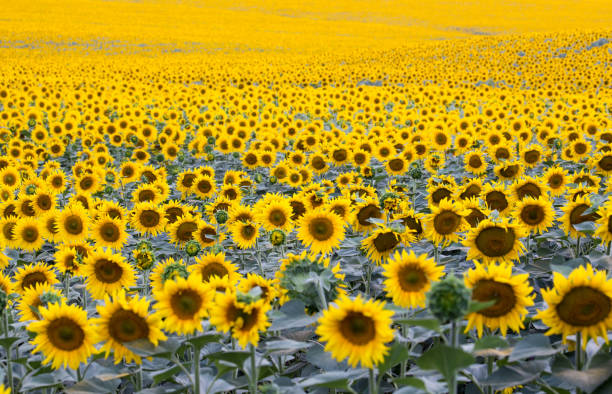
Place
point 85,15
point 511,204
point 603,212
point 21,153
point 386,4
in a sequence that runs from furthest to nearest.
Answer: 1. point 386,4
2. point 85,15
3. point 21,153
4. point 511,204
5. point 603,212

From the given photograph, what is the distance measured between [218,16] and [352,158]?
7314 centimetres

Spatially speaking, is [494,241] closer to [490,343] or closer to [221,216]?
[490,343]

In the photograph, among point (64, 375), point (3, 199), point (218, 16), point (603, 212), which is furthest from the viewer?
point (218, 16)

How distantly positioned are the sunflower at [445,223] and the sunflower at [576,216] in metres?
0.78

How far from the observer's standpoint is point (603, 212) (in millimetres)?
3037

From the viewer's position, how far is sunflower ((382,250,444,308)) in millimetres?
2398

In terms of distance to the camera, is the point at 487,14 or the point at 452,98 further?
the point at 487,14

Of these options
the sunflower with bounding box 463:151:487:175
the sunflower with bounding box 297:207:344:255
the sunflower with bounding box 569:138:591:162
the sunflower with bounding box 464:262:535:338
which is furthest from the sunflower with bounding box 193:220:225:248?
the sunflower with bounding box 569:138:591:162

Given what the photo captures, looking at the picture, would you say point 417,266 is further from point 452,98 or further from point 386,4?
point 386,4

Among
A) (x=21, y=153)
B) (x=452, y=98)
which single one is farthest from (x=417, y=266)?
(x=452, y=98)

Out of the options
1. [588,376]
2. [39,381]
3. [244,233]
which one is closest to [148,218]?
[244,233]

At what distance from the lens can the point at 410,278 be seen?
7.91 ft

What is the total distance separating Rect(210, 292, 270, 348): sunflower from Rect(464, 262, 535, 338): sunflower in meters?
0.89

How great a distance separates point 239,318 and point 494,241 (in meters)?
1.72
